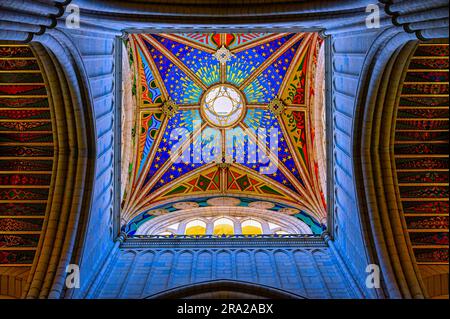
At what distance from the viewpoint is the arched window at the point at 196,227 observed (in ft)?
48.9

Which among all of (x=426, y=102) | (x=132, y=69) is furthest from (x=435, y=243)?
(x=132, y=69)

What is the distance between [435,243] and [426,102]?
3164mm

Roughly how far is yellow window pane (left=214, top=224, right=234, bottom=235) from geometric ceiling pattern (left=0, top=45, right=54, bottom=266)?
6211 millimetres

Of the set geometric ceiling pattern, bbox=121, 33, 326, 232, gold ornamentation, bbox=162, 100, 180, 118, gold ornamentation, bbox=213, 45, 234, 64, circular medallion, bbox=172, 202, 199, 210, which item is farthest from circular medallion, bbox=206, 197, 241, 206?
gold ornamentation, bbox=213, 45, 234, 64

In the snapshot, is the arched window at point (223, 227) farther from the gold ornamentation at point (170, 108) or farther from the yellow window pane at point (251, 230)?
the gold ornamentation at point (170, 108)

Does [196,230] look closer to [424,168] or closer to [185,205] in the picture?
[185,205]

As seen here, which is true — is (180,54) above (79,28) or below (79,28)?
above

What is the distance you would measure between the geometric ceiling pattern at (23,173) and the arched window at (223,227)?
244 inches

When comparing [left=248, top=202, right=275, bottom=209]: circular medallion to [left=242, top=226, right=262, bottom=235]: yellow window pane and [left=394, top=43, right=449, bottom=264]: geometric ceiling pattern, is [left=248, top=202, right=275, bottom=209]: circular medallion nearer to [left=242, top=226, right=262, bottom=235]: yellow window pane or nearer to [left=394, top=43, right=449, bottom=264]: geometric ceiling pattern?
[left=242, top=226, right=262, bottom=235]: yellow window pane

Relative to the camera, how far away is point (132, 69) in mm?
16438

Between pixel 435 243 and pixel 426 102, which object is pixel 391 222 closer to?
pixel 435 243

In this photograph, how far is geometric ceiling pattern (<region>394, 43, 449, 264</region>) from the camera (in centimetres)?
988

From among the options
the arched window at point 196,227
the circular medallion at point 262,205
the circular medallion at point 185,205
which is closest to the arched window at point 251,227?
the circular medallion at point 262,205

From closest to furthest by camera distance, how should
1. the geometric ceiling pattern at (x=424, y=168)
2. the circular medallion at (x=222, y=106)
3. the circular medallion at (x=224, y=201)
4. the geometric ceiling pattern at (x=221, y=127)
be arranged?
1. the geometric ceiling pattern at (x=424, y=168)
2. the circular medallion at (x=224, y=201)
3. the geometric ceiling pattern at (x=221, y=127)
4. the circular medallion at (x=222, y=106)
